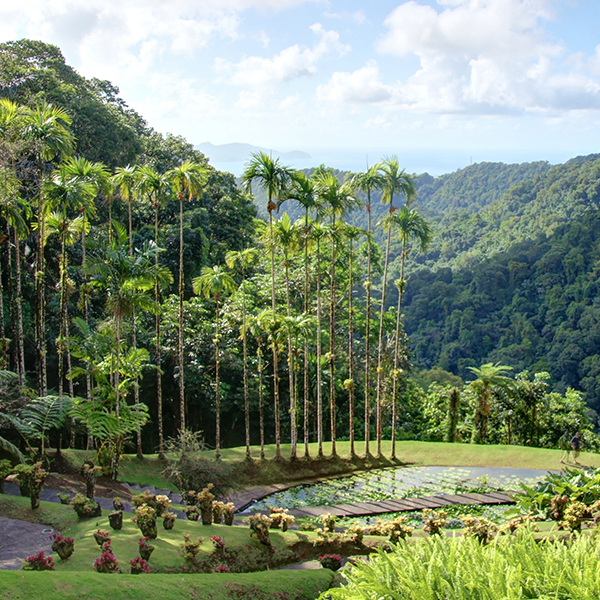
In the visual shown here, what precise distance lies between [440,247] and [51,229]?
8002 centimetres

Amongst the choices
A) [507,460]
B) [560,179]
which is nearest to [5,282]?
[507,460]

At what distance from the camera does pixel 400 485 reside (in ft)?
58.4

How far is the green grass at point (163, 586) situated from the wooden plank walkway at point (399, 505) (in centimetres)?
533

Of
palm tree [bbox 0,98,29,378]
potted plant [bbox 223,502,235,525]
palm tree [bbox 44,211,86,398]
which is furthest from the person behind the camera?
palm tree [bbox 44,211,86,398]

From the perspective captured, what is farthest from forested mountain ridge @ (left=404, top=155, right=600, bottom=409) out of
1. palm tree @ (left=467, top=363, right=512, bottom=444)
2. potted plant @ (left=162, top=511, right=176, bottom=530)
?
potted plant @ (left=162, top=511, right=176, bottom=530)

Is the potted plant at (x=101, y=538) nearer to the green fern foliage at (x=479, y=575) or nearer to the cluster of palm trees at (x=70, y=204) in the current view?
the green fern foliage at (x=479, y=575)

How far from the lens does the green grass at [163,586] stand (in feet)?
23.3

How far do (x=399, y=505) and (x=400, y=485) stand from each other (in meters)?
1.81

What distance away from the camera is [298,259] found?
1060 inches

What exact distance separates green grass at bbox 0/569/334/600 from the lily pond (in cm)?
655

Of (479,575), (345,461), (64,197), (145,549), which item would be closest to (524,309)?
(345,461)

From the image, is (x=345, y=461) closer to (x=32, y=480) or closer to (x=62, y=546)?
(x=32, y=480)

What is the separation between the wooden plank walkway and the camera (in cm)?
1544

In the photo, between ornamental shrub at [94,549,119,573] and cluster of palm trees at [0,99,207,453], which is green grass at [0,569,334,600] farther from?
cluster of palm trees at [0,99,207,453]
